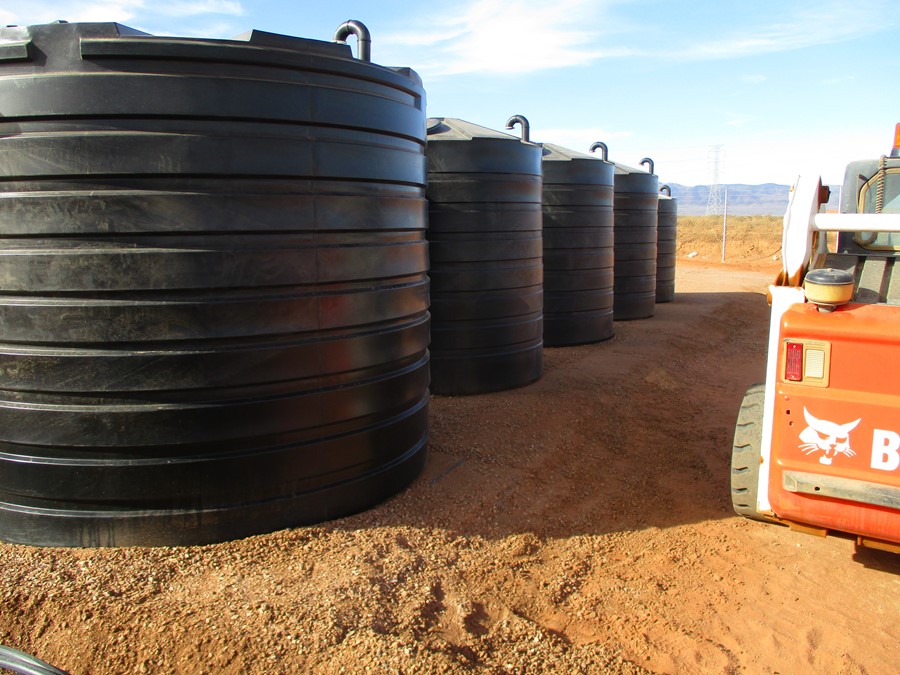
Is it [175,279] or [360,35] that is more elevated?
[360,35]

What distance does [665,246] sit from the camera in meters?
16.2

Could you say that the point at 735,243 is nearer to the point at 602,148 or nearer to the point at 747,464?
the point at 602,148

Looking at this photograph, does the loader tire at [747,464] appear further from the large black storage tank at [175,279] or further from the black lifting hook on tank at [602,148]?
the black lifting hook on tank at [602,148]

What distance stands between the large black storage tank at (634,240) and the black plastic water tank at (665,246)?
8.37 feet

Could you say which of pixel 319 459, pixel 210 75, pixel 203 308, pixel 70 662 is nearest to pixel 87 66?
pixel 210 75

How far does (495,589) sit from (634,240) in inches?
412

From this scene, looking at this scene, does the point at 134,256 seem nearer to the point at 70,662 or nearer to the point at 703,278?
the point at 70,662

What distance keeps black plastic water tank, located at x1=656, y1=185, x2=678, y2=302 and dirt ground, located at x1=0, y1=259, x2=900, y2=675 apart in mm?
11120

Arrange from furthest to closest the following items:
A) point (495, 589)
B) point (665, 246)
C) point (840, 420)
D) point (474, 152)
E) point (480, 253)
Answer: point (665, 246)
point (480, 253)
point (474, 152)
point (495, 589)
point (840, 420)

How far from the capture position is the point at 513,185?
24.2 feet

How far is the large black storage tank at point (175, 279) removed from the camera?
3.32 metres

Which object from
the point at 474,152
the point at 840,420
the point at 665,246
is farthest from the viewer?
the point at 665,246

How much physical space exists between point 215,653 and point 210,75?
249cm

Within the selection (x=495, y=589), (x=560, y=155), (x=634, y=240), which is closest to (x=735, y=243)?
(x=634, y=240)
